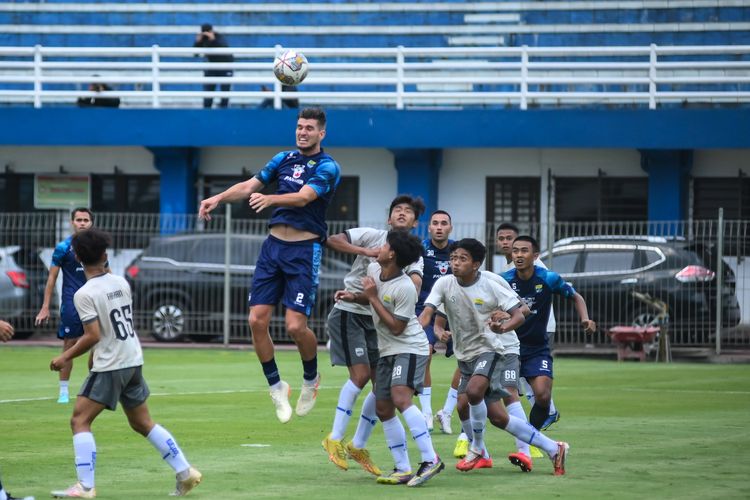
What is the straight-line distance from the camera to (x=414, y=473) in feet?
33.9

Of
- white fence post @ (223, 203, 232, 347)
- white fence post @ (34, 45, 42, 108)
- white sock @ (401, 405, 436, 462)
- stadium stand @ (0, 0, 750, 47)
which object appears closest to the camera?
white sock @ (401, 405, 436, 462)

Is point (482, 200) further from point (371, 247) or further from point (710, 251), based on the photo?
point (371, 247)

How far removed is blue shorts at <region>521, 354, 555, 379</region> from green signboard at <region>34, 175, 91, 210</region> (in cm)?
2170

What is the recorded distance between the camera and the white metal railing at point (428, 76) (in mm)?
29219

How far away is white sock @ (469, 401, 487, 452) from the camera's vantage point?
35.3 ft

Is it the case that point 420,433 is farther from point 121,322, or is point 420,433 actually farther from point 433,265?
point 433,265

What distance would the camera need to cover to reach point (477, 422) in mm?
10805

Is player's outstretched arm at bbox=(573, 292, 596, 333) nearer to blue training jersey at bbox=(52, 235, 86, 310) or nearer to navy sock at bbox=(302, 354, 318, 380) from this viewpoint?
navy sock at bbox=(302, 354, 318, 380)

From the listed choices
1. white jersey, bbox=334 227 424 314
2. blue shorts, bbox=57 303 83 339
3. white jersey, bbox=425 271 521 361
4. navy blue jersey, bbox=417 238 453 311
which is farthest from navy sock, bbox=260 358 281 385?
blue shorts, bbox=57 303 83 339

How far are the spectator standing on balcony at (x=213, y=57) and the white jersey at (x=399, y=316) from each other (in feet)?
71.0

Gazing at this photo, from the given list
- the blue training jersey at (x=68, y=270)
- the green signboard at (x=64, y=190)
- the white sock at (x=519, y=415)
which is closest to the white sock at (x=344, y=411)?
the white sock at (x=519, y=415)

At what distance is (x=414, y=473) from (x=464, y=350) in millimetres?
1081

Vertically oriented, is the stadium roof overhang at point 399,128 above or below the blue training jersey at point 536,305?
above

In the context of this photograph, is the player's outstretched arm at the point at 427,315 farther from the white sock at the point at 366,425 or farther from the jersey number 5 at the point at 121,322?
the jersey number 5 at the point at 121,322
